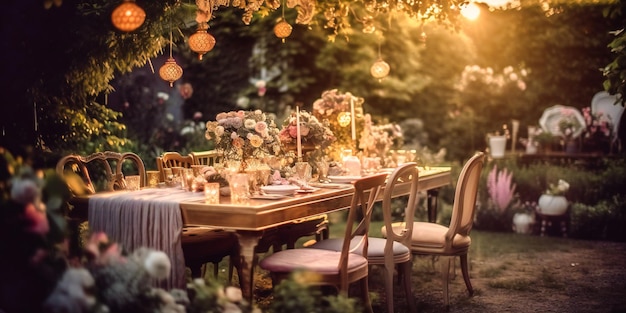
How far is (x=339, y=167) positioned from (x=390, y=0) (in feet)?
6.02

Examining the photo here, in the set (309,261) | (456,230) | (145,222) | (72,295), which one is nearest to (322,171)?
(456,230)

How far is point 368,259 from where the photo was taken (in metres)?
4.86

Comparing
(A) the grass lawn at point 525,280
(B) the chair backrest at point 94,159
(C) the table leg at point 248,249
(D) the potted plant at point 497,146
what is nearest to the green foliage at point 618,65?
(A) the grass lawn at point 525,280

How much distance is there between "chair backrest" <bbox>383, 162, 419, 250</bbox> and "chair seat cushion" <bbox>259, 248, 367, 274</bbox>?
28 centimetres

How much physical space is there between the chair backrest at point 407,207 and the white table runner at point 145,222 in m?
1.19

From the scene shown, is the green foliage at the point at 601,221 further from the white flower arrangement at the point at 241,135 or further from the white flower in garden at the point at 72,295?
the white flower in garden at the point at 72,295

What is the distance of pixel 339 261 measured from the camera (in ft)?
14.5

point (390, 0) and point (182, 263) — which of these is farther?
point (390, 0)

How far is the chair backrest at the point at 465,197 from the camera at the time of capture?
5.33m

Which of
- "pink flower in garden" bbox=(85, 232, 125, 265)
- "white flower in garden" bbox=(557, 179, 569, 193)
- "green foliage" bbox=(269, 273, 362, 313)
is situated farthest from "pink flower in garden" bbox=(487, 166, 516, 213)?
"pink flower in garden" bbox=(85, 232, 125, 265)

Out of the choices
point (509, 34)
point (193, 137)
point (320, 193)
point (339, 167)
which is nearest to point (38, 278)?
point (320, 193)

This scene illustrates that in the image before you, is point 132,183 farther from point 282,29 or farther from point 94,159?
point 282,29

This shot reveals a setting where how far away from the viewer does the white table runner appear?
4.35 metres

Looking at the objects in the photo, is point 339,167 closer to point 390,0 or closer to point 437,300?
point 437,300
